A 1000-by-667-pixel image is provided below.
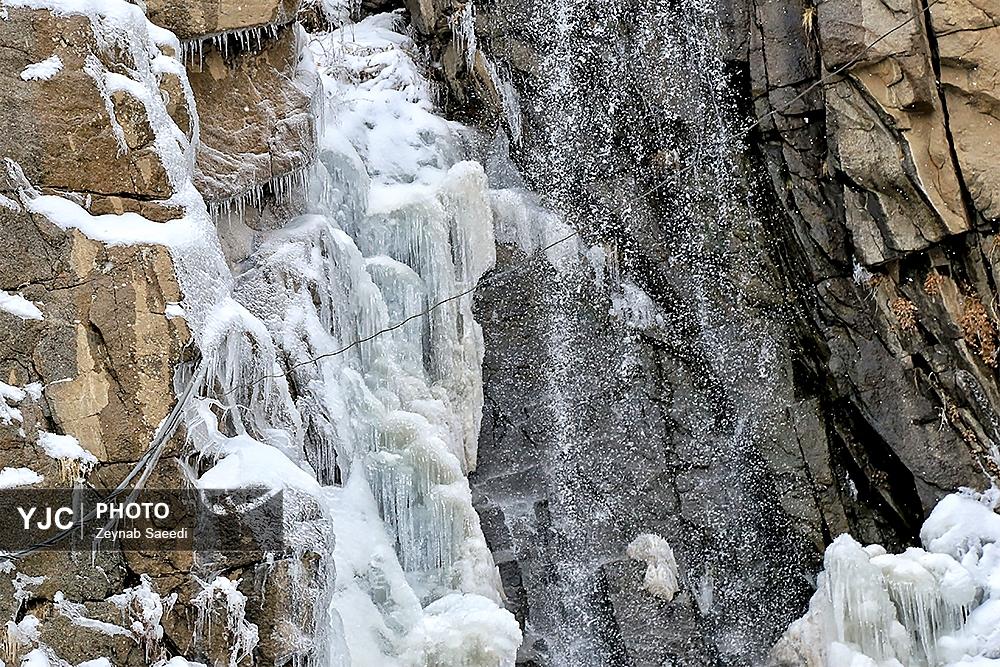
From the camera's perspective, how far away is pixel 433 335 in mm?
8125

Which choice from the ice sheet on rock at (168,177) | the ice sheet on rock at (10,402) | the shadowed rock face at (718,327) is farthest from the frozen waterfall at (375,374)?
the ice sheet on rock at (10,402)

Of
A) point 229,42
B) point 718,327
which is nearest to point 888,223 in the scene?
point 718,327

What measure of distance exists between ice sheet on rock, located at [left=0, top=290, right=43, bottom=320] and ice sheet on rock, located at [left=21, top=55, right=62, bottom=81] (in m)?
1.03

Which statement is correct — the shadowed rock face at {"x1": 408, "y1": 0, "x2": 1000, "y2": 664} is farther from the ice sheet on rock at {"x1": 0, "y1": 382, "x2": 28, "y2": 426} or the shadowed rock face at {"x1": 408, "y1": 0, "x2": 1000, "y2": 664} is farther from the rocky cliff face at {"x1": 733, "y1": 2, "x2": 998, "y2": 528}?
the ice sheet on rock at {"x1": 0, "y1": 382, "x2": 28, "y2": 426}

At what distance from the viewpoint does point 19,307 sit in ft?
17.7

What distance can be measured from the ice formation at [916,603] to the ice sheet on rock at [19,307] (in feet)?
17.0

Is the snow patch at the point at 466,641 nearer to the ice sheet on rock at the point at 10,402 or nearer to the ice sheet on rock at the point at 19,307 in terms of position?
the ice sheet on rock at the point at 10,402


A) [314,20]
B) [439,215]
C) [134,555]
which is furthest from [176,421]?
[314,20]

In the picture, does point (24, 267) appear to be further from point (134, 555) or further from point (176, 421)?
point (134, 555)

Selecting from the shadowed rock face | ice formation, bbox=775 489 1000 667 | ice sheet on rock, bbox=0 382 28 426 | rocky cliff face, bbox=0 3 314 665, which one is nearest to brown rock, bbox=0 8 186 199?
rocky cliff face, bbox=0 3 314 665

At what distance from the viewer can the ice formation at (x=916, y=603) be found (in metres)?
7.19

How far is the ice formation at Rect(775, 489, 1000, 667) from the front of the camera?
23.6ft

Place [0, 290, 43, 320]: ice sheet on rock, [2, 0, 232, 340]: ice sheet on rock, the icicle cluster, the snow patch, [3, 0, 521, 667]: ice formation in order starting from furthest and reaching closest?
the icicle cluster, the snow patch, [3, 0, 521, 667]: ice formation, [2, 0, 232, 340]: ice sheet on rock, [0, 290, 43, 320]: ice sheet on rock

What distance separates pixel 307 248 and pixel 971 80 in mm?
4614
